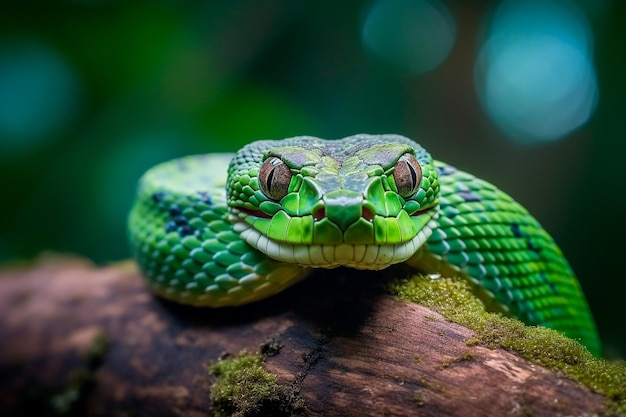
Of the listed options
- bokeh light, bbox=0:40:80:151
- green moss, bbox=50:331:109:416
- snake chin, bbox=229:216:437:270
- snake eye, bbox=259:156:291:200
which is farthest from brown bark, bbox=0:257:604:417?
bokeh light, bbox=0:40:80:151

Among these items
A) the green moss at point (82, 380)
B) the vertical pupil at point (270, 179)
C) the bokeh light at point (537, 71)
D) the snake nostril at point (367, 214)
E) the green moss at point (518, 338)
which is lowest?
the green moss at point (82, 380)

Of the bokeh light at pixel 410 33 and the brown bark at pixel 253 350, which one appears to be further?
the bokeh light at pixel 410 33

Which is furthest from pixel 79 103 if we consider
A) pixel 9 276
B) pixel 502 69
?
pixel 502 69

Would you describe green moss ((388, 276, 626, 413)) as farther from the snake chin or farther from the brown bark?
the snake chin

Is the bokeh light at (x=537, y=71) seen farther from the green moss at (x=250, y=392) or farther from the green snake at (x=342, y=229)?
the green moss at (x=250, y=392)

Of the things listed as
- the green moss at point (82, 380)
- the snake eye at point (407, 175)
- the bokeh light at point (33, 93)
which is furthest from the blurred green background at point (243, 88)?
the snake eye at point (407, 175)

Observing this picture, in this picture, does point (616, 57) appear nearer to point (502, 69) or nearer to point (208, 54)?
point (502, 69)
